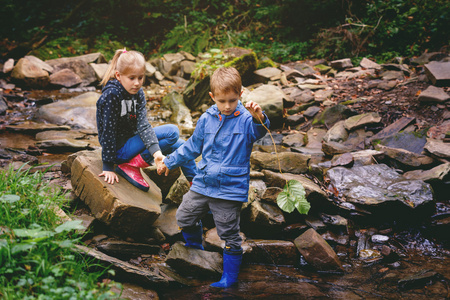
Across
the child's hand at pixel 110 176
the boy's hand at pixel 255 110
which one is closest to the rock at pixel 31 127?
the child's hand at pixel 110 176

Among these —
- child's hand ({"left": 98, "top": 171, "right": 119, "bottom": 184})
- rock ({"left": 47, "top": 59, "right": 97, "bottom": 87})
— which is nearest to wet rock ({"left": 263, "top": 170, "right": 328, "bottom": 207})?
child's hand ({"left": 98, "top": 171, "right": 119, "bottom": 184})

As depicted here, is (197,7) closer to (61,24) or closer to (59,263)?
(61,24)

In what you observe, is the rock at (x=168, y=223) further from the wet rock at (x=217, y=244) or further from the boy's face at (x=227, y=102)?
the boy's face at (x=227, y=102)

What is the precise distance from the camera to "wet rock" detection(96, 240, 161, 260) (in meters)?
2.70

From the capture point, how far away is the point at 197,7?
1463 cm

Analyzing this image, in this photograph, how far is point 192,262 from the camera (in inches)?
105

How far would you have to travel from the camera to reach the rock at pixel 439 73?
18.7 ft

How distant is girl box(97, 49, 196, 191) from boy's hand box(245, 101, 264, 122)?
41.3 inches

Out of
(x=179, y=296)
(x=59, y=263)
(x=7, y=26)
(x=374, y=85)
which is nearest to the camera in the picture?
(x=59, y=263)

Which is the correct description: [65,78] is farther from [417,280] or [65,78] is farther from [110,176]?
[417,280]

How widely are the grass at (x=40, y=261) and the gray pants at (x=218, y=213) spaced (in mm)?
797

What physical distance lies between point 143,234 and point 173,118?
4.99 meters

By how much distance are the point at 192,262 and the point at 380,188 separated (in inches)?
98.2

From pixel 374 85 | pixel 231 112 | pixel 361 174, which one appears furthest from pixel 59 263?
pixel 374 85
